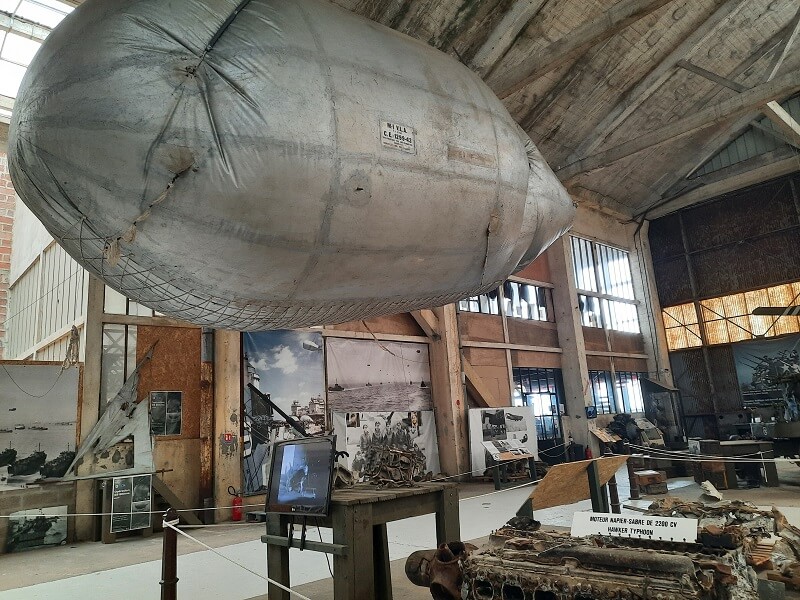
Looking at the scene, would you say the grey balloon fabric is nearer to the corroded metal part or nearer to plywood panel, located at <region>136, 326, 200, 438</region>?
the corroded metal part

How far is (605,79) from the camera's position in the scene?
11664 millimetres

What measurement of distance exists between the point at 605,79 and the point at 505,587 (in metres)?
11.6

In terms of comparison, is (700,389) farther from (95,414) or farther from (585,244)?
(95,414)

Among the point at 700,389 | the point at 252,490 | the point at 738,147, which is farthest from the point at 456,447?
the point at 738,147

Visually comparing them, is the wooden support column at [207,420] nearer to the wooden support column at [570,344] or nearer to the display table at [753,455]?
the display table at [753,455]

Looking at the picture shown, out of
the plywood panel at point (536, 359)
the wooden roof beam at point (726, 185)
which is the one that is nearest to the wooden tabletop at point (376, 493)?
the plywood panel at point (536, 359)

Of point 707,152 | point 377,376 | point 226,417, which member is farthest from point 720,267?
point 226,417

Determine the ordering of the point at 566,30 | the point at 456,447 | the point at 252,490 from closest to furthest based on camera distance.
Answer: the point at 252,490, the point at 566,30, the point at 456,447

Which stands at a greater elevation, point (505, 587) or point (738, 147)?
point (738, 147)

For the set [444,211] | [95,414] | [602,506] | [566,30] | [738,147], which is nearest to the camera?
[444,211]

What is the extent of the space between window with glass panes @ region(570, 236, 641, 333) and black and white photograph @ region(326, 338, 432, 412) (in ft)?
20.0

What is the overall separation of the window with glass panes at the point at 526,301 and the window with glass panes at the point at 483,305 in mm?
352

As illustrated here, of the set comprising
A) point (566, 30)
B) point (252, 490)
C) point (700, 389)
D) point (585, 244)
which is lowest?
point (252, 490)

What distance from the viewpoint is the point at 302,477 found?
3.23 meters
